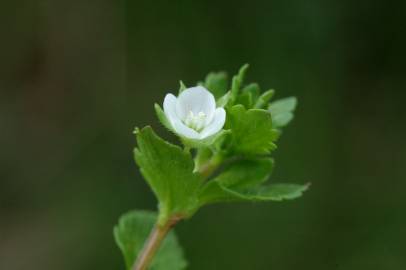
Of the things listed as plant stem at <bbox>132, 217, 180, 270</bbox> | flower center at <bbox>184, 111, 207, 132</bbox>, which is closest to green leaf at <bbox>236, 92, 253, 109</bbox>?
flower center at <bbox>184, 111, 207, 132</bbox>

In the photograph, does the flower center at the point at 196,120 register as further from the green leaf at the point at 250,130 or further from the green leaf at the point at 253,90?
the green leaf at the point at 253,90

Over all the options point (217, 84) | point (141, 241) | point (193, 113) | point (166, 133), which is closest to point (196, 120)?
point (193, 113)

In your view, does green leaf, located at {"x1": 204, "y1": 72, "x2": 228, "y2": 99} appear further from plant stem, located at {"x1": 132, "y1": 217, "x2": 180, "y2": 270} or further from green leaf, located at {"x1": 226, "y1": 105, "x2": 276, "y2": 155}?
plant stem, located at {"x1": 132, "y1": 217, "x2": 180, "y2": 270}

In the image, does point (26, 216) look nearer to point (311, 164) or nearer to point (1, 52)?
point (1, 52)

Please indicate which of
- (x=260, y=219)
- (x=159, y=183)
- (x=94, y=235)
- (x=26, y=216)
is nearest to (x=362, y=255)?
(x=260, y=219)

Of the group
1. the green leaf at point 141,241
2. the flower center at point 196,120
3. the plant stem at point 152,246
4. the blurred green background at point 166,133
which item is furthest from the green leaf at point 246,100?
the blurred green background at point 166,133
